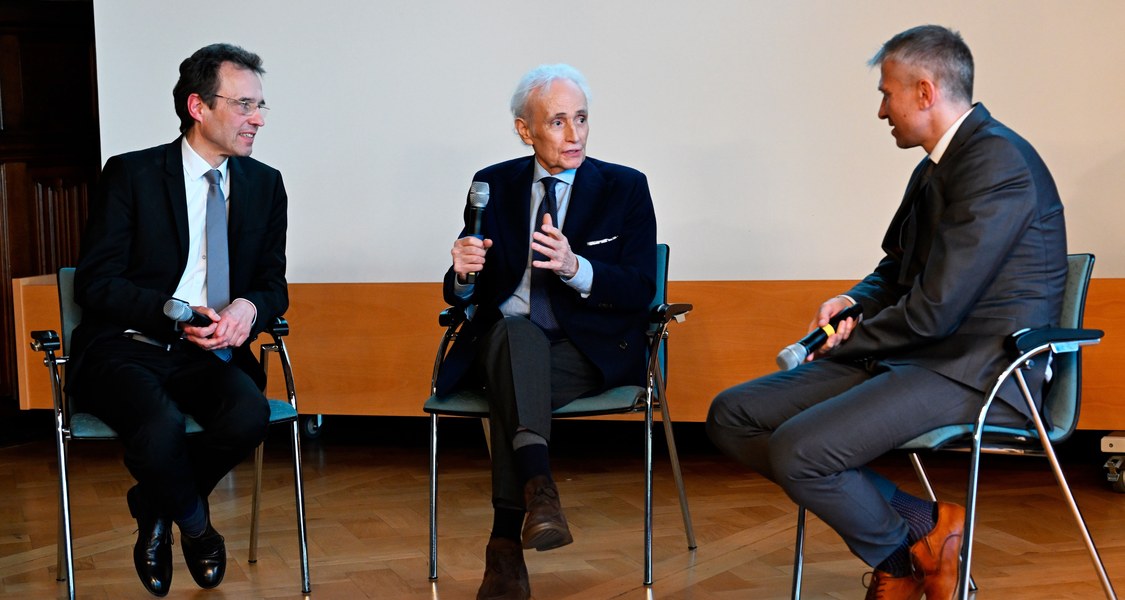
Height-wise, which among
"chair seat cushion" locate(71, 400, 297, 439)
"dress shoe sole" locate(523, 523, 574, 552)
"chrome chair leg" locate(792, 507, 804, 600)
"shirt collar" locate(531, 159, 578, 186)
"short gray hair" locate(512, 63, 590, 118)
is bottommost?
"chrome chair leg" locate(792, 507, 804, 600)

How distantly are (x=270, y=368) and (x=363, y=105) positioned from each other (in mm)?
1214

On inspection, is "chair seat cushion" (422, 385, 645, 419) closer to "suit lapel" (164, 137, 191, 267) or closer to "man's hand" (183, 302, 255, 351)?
"man's hand" (183, 302, 255, 351)

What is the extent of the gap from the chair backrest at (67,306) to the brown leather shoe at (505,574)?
4.10 feet

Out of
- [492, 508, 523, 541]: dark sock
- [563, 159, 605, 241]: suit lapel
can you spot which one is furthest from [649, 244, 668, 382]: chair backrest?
[492, 508, 523, 541]: dark sock

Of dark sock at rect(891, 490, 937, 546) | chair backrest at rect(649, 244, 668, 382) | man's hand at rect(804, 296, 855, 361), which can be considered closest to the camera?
dark sock at rect(891, 490, 937, 546)

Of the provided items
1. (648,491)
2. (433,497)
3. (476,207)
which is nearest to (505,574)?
(433,497)

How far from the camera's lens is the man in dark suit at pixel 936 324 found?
89.7 inches

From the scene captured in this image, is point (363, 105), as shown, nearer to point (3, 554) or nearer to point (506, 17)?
point (506, 17)

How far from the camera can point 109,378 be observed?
2.77 meters

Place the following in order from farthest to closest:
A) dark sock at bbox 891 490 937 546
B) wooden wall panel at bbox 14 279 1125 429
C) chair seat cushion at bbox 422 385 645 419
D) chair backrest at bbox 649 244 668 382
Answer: wooden wall panel at bbox 14 279 1125 429 < chair backrest at bbox 649 244 668 382 < chair seat cushion at bbox 422 385 645 419 < dark sock at bbox 891 490 937 546

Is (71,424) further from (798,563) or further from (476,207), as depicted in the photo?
(798,563)

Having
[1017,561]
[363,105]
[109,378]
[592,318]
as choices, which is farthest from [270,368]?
[1017,561]

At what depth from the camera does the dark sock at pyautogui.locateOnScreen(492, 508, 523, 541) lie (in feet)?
8.98

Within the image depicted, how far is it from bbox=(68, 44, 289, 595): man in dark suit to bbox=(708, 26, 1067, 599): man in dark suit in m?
1.37
